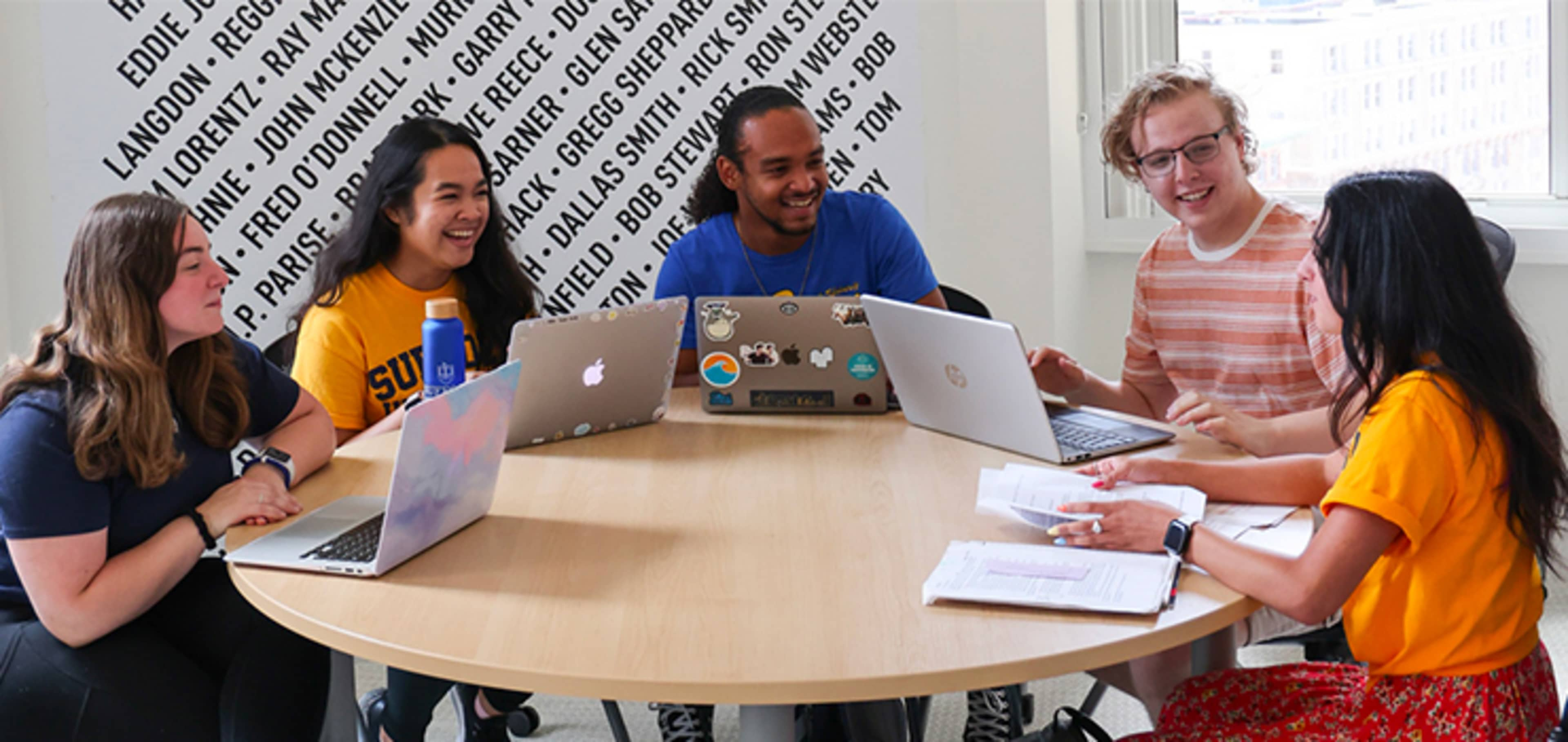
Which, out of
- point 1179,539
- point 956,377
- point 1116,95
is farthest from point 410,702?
point 1116,95

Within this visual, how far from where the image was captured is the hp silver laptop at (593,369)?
1929mm

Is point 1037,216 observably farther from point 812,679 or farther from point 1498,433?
point 812,679

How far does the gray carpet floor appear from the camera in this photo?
8.34ft

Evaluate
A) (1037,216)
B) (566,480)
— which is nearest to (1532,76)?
(1037,216)

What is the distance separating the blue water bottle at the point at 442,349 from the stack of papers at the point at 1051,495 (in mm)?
806

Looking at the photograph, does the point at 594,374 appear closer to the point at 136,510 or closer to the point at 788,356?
the point at 788,356

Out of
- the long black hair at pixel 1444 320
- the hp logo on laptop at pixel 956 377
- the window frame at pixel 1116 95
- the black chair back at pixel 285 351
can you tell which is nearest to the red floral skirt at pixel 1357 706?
the long black hair at pixel 1444 320

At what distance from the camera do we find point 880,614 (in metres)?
1.29

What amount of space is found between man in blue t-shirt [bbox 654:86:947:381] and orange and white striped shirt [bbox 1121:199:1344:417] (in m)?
0.50

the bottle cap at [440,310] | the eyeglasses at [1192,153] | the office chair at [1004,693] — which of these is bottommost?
the office chair at [1004,693]

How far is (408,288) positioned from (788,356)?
0.75m

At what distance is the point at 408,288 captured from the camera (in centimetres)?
241

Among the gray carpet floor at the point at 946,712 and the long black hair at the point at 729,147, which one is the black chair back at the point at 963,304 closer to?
the long black hair at the point at 729,147

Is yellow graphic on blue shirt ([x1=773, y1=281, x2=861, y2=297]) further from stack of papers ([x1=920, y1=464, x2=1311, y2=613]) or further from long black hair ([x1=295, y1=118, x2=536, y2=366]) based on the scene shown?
stack of papers ([x1=920, y1=464, x2=1311, y2=613])
